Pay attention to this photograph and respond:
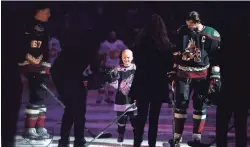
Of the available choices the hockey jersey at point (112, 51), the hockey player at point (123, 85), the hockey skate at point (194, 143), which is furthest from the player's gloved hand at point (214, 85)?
the hockey jersey at point (112, 51)

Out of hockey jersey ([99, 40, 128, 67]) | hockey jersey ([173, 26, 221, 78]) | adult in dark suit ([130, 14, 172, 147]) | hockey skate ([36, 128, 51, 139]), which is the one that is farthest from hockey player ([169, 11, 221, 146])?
hockey skate ([36, 128, 51, 139])

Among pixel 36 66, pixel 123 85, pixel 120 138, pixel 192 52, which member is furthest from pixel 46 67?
pixel 192 52

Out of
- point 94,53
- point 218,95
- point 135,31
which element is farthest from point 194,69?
point 94,53

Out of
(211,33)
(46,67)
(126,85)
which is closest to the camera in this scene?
(211,33)

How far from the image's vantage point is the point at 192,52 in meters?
3.88

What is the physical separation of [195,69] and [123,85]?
2.00 ft

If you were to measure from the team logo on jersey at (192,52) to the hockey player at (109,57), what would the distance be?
1.72ft

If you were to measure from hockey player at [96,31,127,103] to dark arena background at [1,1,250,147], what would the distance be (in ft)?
0.14

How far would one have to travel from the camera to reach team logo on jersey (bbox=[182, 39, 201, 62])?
12.7 ft

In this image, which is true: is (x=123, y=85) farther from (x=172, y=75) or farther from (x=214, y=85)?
(x=214, y=85)

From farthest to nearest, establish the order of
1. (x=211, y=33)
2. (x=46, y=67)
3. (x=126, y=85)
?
(x=46, y=67) < (x=126, y=85) < (x=211, y=33)

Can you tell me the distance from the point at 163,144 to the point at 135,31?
3.20 feet

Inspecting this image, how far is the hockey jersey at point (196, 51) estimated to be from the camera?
3.87m

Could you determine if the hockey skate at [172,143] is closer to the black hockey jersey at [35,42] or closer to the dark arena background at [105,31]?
the dark arena background at [105,31]
